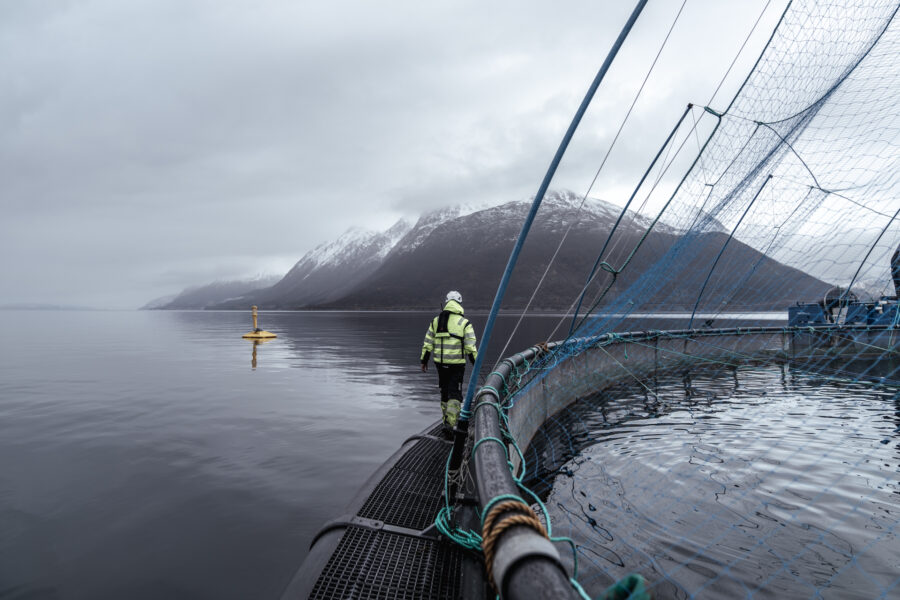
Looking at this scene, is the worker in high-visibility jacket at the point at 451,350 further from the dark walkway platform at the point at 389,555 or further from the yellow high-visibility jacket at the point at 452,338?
the dark walkway platform at the point at 389,555

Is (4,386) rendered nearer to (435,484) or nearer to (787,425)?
(435,484)

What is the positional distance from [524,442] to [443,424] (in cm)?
135

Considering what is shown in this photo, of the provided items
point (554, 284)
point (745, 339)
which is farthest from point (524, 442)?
point (554, 284)

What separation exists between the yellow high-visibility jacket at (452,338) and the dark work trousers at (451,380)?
9cm

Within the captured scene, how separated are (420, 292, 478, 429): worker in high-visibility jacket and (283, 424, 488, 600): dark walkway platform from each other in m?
2.05

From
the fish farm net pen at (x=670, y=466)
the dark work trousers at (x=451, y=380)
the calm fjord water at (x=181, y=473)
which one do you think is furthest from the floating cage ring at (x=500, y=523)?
the dark work trousers at (x=451, y=380)

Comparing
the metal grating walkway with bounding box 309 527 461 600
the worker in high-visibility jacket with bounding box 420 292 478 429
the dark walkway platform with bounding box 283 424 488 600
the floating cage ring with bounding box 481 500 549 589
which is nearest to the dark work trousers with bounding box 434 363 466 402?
the worker in high-visibility jacket with bounding box 420 292 478 429

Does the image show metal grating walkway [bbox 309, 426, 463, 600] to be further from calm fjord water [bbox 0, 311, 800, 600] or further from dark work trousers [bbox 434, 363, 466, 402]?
dark work trousers [bbox 434, 363, 466, 402]

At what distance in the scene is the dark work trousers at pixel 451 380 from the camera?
678 cm

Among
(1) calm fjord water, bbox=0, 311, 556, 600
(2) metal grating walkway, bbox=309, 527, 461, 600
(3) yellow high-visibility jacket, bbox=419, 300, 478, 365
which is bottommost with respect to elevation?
(1) calm fjord water, bbox=0, 311, 556, 600

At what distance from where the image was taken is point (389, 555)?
3477mm

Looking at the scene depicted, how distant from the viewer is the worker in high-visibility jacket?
684cm

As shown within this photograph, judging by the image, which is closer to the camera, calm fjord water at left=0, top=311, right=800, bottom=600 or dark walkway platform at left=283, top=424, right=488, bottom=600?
dark walkway platform at left=283, top=424, right=488, bottom=600

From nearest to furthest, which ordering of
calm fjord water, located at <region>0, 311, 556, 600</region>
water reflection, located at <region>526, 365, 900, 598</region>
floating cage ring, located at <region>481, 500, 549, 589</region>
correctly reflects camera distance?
1. floating cage ring, located at <region>481, 500, 549, 589</region>
2. water reflection, located at <region>526, 365, 900, 598</region>
3. calm fjord water, located at <region>0, 311, 556, 600</region>
